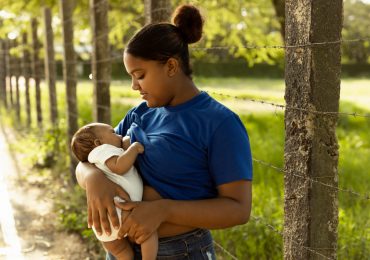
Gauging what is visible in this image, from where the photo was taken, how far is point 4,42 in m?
15.9

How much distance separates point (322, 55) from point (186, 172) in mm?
702

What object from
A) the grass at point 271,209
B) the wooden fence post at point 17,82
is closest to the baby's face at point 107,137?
the grass at point 271,209

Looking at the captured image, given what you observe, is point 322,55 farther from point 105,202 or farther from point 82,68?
point 82,68

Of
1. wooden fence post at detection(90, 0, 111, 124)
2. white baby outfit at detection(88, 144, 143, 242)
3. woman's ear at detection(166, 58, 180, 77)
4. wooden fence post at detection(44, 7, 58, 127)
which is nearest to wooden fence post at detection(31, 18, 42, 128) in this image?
wooden fence post at detection(44, 7, 58, 127)

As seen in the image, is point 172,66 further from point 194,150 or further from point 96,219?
point 96,219

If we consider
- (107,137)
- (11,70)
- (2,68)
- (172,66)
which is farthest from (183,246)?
(2,68)

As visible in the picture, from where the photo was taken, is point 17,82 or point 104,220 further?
point 17,82

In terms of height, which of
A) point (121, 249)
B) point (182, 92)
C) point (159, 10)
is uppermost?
point (159, 10)

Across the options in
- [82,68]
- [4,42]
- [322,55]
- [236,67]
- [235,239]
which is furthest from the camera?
[82,68]

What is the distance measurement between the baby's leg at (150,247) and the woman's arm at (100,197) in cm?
12

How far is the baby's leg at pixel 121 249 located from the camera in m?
2.20

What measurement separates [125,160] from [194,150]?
0.85ft

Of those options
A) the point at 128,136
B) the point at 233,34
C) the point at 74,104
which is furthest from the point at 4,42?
the point at 128,136

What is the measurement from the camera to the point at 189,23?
7.37 feet
